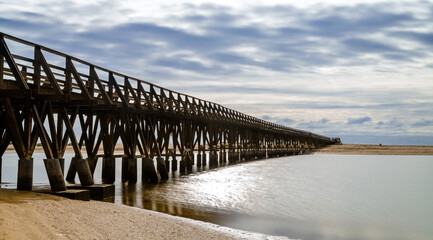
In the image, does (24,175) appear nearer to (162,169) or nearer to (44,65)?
(44,65)

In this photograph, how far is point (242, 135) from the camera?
143 feet

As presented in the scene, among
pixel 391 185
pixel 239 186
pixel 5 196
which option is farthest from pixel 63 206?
pixel 391 185

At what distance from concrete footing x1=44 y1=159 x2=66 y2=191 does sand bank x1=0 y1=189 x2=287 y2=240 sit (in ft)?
2.36

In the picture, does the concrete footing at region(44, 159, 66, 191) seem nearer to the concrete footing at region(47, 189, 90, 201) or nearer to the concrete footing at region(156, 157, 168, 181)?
the concrete footing at region(47, 189, 90, 201)

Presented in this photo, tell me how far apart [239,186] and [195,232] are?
11.1 metres

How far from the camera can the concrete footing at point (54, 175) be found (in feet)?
37.0

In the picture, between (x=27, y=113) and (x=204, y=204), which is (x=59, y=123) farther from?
(x=204, y=204)

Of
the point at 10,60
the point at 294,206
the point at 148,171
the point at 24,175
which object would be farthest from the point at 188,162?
the point at 10,60

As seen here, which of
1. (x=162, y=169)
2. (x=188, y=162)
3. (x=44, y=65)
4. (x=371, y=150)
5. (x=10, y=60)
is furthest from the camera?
(x=371, y=150)

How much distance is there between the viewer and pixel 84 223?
8.30 metres

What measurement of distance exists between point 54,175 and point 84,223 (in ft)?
12.0

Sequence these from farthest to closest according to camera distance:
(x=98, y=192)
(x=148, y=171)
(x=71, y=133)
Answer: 1. (x=148, y=171)
2. (x=71, y=133)
3. (x=98, y=192)

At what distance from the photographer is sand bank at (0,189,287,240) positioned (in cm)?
703

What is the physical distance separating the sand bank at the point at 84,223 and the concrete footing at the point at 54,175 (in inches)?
28.3
